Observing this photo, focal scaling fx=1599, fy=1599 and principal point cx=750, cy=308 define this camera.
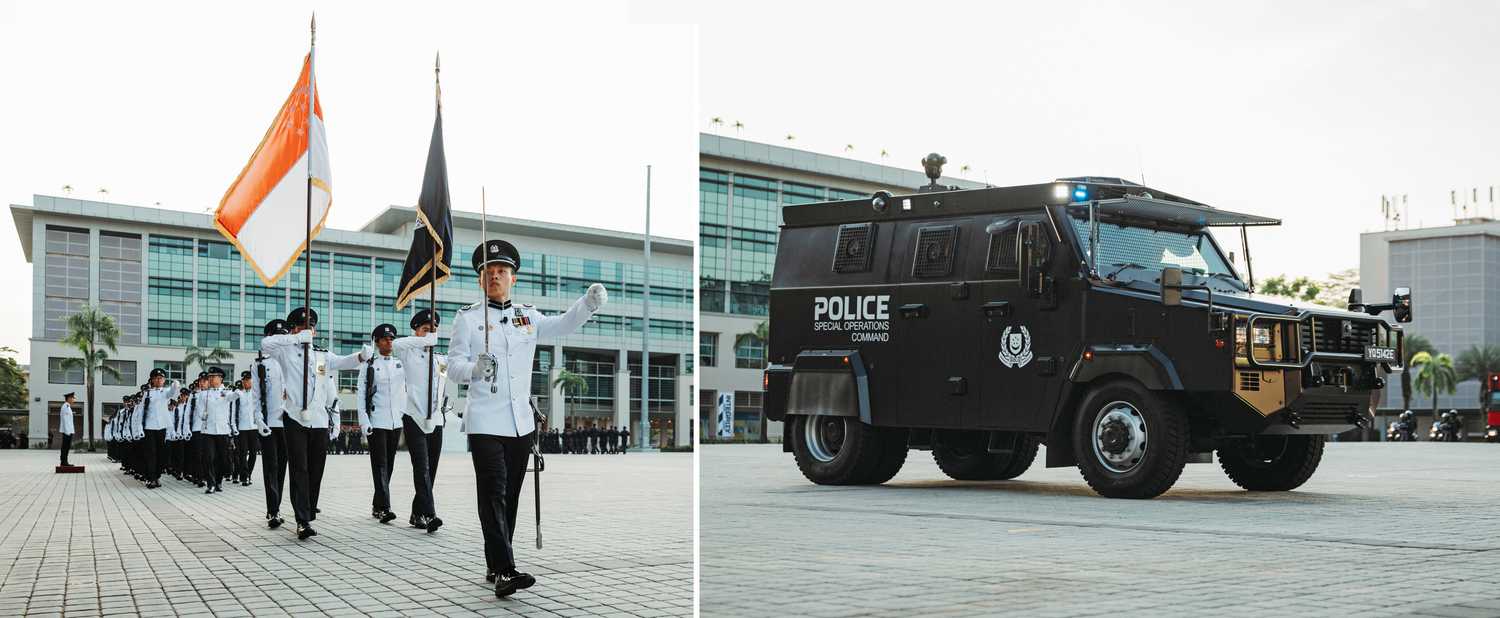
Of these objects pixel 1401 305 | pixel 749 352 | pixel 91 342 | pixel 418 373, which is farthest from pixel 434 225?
pixel 91 342

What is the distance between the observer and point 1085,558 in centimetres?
856

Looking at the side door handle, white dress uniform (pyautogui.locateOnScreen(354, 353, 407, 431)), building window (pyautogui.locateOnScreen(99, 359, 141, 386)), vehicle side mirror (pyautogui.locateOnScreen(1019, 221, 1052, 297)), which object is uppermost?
vehicle side mirror (pyautogui.locateOnScreen(1019, 221, 1052, 297))

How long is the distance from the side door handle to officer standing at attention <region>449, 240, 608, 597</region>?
615cm

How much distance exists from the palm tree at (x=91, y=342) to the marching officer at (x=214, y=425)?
225 ft

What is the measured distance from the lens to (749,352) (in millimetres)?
70438

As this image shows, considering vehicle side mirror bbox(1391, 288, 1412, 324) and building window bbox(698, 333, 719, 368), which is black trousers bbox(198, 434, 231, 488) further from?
building window bbox(698, 333, 719, 368)

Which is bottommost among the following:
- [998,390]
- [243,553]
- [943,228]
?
[243,553]

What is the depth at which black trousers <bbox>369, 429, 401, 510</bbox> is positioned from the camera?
13.9 metres

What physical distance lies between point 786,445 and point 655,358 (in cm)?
7863

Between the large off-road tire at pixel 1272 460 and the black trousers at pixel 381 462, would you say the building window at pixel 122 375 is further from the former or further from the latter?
the large off-road tire at pixel 1272 460

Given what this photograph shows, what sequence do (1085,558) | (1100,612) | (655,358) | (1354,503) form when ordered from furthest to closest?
(655,358) < (1354,503) < (1085,558) < (1100,612)

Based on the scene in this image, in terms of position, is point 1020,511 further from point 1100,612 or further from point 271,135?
point 271,135

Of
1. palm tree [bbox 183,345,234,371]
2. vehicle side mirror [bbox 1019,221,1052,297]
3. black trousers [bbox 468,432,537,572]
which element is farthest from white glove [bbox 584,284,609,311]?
palm tree [bbox 183,345,234,371]

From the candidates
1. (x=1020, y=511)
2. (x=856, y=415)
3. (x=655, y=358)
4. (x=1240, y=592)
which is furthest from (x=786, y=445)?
(x=655, y=358)
